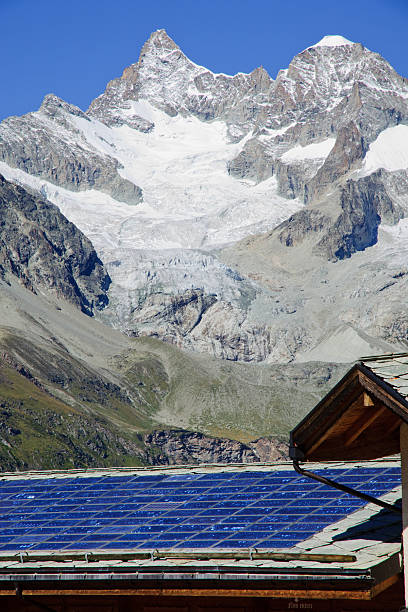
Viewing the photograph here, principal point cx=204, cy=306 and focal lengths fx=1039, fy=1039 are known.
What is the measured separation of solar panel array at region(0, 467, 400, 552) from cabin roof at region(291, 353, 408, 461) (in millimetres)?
1909

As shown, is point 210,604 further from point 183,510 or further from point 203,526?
point 183,510

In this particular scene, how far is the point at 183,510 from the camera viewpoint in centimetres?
1795

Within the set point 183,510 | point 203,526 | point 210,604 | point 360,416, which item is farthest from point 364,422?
point 183,510

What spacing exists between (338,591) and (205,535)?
369 centimetres

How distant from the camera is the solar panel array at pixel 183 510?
15750mm

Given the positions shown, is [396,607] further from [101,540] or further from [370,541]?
[101,540]

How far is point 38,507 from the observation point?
20234mm

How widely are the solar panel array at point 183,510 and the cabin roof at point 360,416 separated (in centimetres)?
191

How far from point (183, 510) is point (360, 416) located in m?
6.17

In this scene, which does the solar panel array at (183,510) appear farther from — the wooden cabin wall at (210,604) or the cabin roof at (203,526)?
the wooden cabin wall at (210,604)

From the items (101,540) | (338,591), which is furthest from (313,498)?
(338,591)

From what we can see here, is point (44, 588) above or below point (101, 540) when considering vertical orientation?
below

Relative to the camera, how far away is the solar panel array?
15750 mm

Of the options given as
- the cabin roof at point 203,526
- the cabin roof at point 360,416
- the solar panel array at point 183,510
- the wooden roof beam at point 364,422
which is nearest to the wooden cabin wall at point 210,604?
the cabin roof at point 203,526
